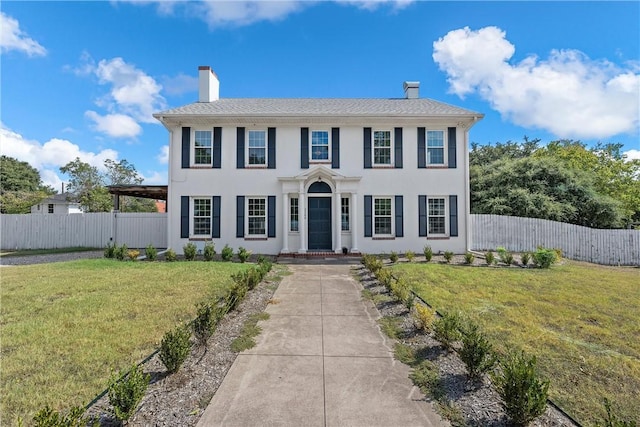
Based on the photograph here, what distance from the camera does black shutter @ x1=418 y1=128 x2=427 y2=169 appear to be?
13.0 m

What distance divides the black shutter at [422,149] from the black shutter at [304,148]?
4.92 metres

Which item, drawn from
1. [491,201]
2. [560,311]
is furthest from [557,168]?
[560,311]

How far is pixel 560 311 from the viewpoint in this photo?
5.71 metres

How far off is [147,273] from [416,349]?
7.70 meters

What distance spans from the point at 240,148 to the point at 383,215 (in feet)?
22.7

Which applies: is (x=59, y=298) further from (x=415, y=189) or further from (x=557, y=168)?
(x=557, y=168)

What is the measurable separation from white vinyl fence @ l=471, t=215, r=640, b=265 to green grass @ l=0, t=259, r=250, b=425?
11.8 meters

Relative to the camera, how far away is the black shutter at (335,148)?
12961mm

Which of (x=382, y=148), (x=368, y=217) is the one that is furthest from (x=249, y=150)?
(x=368, y=217)

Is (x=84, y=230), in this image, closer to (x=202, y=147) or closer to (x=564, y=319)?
(x=202, y=147)

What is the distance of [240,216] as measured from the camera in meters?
12.8

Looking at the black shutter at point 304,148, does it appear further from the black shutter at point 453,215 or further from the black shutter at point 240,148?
the black shutter at point 453,215

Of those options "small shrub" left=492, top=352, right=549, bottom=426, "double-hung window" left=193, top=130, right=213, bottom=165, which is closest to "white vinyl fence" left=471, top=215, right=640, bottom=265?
"double-hung window" left=193, top=130, right=213, bottom=165

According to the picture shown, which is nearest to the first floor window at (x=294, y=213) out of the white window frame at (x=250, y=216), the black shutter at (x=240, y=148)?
the white window frame at (x=250, y=216)
